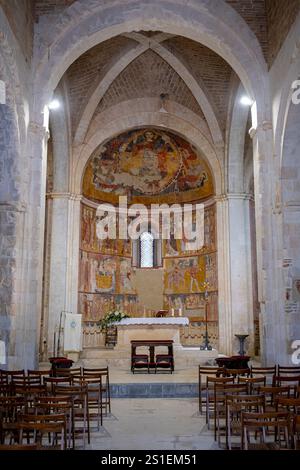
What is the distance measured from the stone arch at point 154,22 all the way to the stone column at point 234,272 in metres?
6.48

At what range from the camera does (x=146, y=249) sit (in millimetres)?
23984

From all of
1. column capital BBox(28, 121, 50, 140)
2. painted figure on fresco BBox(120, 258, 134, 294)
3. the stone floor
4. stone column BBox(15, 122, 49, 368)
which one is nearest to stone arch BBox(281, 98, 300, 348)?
the stone floor

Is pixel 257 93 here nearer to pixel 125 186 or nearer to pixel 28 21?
pixel 28 21

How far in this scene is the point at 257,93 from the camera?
Result: 14250mm

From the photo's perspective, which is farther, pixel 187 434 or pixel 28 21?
pixel 28 21

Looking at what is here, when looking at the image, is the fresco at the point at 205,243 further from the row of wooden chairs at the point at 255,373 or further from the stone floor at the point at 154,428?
the stone floor at the point at 154,428

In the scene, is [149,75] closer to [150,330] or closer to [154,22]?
[154,22]

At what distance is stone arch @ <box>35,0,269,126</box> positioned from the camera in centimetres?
1423

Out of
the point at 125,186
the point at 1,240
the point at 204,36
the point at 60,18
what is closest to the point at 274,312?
the point at 1,240

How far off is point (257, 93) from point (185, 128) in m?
7.15

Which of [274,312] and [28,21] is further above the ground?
[28,21]

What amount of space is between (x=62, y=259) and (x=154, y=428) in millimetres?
12086

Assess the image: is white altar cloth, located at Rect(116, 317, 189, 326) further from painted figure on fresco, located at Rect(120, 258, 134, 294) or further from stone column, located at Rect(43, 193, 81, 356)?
painted figure on fresco, located at Rect(120, 258, 134, 294)

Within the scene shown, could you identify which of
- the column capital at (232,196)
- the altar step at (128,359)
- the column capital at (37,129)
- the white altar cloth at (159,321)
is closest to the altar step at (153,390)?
the altar step at (128,359)
